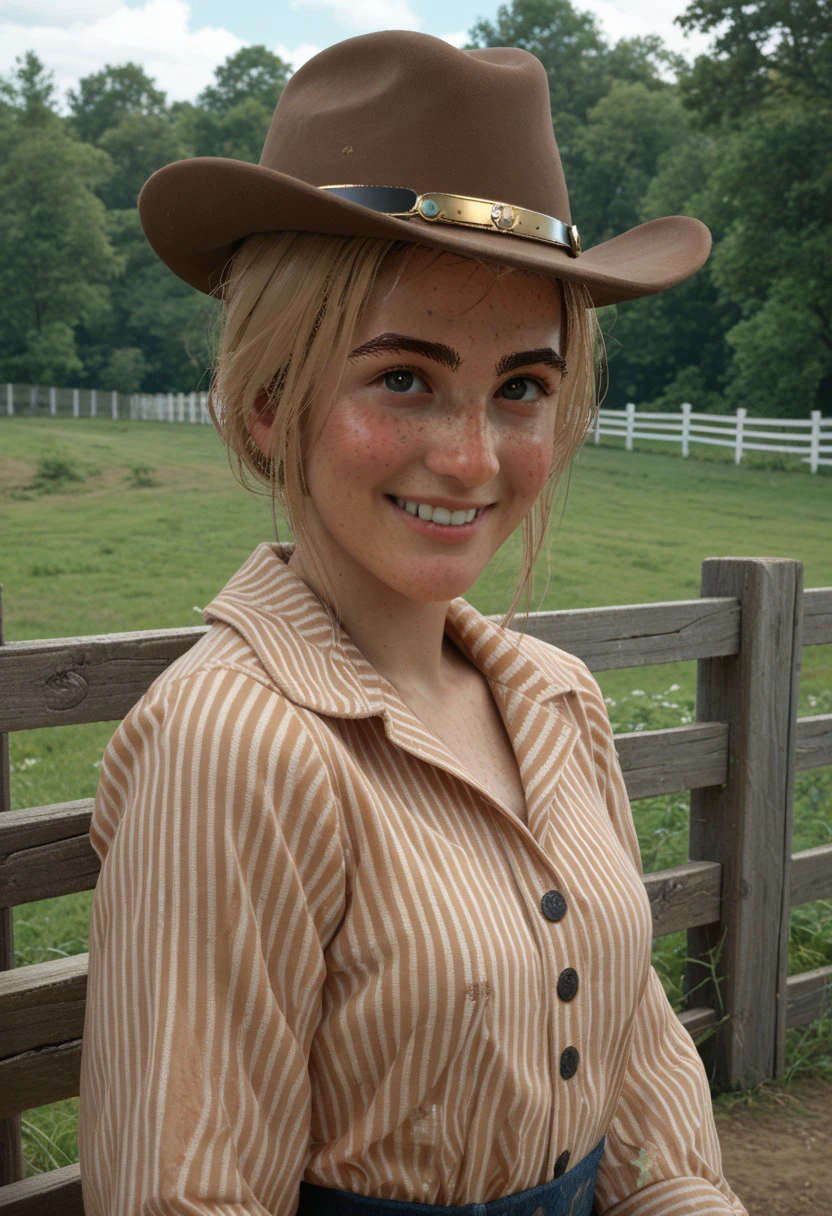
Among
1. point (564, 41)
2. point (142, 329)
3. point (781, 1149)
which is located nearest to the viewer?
point (781, 1149)

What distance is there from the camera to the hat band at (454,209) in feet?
4.89

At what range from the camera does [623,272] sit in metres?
1.69

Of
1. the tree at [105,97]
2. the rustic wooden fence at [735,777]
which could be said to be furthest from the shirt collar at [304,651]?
the tree at [105,97]

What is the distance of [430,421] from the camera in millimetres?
1524

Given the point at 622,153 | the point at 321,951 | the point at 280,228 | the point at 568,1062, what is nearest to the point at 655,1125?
the point at 568,1062

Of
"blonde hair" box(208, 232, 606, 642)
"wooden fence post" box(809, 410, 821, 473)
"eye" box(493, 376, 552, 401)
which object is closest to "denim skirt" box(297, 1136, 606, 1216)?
"blonde hair" box(208, 232, 606, 642)

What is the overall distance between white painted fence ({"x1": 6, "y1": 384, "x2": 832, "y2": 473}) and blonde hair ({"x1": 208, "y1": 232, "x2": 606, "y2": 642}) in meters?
25.3

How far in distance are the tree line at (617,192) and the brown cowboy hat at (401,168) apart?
2060 cm

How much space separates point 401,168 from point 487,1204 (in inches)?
46.7

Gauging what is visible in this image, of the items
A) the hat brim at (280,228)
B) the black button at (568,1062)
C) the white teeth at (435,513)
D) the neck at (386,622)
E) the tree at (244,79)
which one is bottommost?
the black button at (568,1062)

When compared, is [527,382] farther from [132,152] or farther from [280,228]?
[132,152]

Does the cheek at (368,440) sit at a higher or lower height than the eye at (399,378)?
lower

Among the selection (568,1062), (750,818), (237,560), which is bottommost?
(237,560)

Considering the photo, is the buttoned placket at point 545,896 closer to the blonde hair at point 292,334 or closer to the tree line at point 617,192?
the blonde hair at point 292,334
